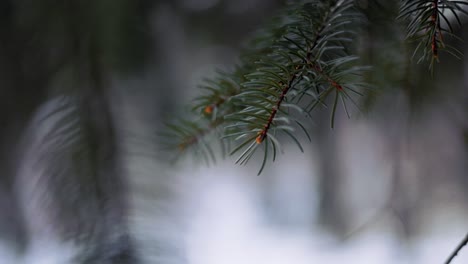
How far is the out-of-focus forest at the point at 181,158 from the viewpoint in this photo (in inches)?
11.8

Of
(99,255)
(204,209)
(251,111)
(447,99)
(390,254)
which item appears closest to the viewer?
(251,111)

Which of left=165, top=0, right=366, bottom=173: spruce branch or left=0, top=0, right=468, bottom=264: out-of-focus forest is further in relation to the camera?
left=0, top=0, right=468, bottom=264: out-of-focus forest

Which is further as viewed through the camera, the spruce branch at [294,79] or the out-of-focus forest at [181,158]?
the out-of-focus forest at [181,158]

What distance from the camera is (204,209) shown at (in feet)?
2.15

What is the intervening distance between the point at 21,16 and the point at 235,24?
324mm

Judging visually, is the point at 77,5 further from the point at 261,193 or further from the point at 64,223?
the point at 261,193

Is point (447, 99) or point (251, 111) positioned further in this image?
point (447, 99)

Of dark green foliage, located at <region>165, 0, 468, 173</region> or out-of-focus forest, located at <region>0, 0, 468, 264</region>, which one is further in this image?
out-of-focus forest, located at <region>0, 0, 468, 264</region>

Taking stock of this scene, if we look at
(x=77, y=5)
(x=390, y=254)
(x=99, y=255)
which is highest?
(x=77, y=5)

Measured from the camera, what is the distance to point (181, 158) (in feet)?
0.99

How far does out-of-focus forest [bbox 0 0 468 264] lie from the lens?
0.98 feet

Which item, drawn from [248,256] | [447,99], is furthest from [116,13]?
[248,256]

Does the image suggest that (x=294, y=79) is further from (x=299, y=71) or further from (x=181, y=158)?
(x=181, y=158)

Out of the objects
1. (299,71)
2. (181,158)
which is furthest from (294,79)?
(181,158)
